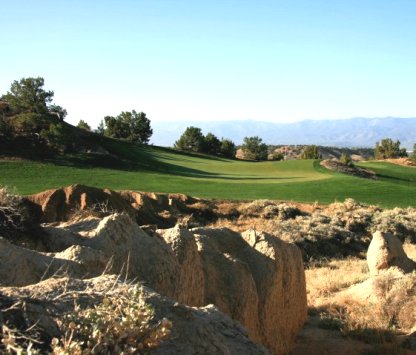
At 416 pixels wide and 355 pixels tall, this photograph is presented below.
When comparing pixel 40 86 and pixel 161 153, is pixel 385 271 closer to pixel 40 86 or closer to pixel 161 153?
pixel 40 86

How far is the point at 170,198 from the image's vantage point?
34531 mm

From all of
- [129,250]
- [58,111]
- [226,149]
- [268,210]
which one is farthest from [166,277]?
[226,149]

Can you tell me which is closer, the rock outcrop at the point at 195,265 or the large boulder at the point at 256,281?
the rock outcrop at the point at 195,265

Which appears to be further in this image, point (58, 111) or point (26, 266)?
point (58, 111)

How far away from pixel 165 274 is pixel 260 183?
145 ft

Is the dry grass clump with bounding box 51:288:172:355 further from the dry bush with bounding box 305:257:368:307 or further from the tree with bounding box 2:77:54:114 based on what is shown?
the tree with bounding box 2:77:54:114

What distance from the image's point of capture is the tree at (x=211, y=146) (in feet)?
317

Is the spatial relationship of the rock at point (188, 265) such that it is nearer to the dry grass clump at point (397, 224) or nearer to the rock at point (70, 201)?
the rock at point (70, 201)

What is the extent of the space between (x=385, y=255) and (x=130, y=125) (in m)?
83.3

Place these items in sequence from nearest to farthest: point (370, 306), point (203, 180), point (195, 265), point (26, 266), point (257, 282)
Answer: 1. point (26, 266)
2. point (195, 265)
3. point (257, 282)
4. point (370, 306)
5. point (203, 180)

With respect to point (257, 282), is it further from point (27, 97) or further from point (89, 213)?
point (27, 97)

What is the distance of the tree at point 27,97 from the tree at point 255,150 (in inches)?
2127

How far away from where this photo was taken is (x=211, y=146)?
9731 cm

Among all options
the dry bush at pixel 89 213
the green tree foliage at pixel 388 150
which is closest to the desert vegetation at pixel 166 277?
the dry bush at pixel 89 213
